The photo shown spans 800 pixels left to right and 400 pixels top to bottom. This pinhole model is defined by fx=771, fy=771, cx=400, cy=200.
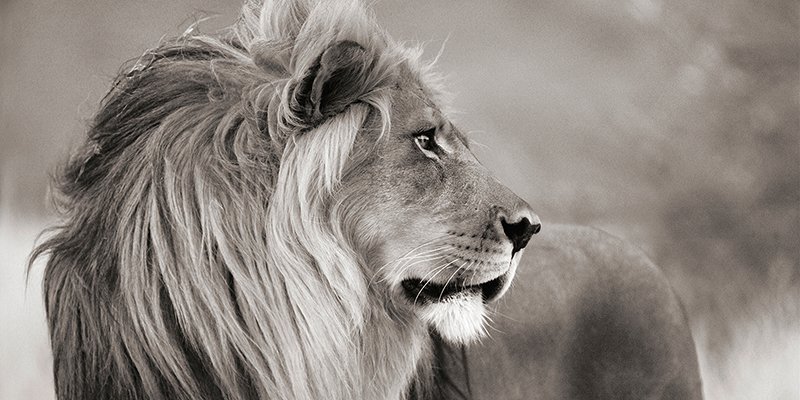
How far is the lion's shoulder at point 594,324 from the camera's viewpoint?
6.56ft

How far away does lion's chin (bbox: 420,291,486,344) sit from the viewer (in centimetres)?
157

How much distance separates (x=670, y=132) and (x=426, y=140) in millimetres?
834

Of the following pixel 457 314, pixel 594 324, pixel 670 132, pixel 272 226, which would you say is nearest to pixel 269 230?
pixel 272 226

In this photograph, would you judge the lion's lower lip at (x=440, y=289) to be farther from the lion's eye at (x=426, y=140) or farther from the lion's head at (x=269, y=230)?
the lion's eye at (x=426, y=140)

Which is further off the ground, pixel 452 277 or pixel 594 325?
pixel 594 325

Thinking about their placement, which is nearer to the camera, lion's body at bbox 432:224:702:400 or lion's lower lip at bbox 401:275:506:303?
lion's lower lip at bbox 401:275:506:303

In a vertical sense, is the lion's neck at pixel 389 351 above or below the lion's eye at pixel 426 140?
below

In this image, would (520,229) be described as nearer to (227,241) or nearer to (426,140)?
(426,140)

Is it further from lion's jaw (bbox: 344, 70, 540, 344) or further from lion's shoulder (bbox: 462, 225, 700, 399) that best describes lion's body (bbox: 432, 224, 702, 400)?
lion's jaw (bbox: 344, 70, 540, 344)

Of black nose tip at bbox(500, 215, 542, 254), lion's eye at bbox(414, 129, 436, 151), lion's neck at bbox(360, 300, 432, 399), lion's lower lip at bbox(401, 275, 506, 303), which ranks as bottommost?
lion's neck at bbox(360, 300, 432, 399)

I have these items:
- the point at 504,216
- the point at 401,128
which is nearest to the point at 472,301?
the point at 504,216

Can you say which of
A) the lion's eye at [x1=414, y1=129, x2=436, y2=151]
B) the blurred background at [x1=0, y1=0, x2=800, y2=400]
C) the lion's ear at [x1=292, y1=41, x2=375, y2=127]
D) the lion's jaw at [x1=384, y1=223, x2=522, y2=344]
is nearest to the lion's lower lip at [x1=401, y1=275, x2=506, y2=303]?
the lion's jaw at [x1=384, y1=223, x2=522, y2=344]

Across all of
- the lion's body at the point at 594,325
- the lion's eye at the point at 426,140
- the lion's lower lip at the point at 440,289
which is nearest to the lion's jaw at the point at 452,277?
the lion's lower lip at the point at 440,289

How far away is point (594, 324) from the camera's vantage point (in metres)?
2.02
